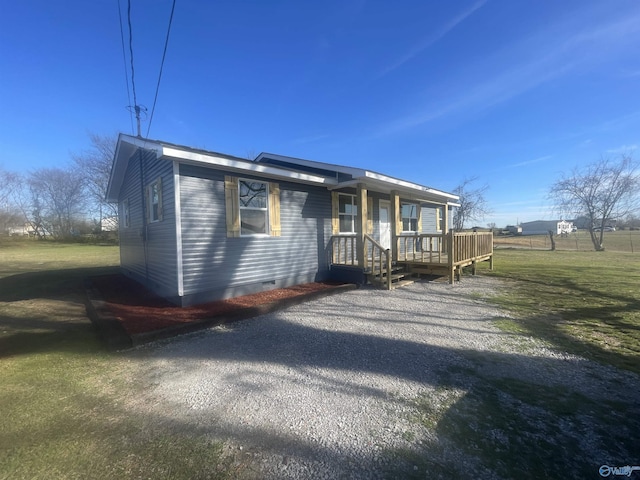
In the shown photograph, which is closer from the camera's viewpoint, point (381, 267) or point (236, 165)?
point (236, 165)

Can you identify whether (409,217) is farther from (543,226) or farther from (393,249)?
(543,226)

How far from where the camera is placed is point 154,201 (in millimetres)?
7438

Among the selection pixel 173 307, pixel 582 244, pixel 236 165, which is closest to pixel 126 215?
pixel 173 307

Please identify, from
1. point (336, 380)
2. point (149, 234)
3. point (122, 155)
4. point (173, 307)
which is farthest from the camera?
point (122, 155)

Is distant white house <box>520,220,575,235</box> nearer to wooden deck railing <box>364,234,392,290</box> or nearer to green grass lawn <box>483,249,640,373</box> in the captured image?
green grass lawn <box>483,249,640,373</box>

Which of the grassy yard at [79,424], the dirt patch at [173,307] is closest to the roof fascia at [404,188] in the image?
the dirt patch at [173,307]

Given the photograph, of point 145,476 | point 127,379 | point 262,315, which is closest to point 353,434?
point 145,476

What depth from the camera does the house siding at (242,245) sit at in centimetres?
619

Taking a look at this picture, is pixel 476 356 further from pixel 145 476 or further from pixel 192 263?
→ pixel 192 263

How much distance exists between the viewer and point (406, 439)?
2.23m

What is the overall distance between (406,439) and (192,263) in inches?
211

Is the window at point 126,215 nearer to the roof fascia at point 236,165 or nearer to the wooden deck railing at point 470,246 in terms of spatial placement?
the roof fascia at point 236,165

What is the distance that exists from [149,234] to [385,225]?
796cm

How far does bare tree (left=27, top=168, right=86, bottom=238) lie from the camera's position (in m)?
38.2
